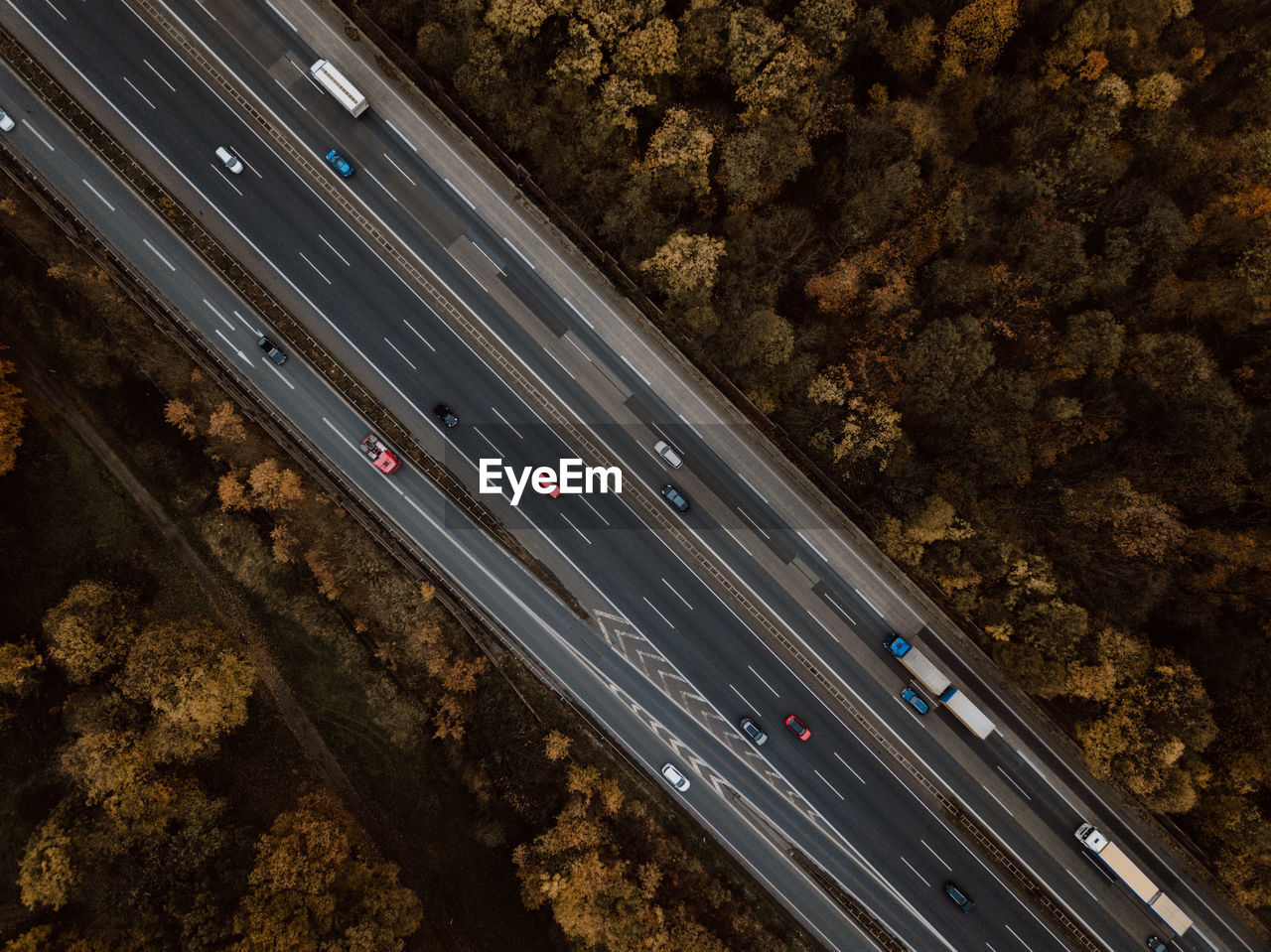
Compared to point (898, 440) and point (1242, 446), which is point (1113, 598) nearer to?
point (1242, 446)

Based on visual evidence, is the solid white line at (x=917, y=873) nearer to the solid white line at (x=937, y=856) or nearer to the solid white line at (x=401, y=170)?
the solid white line at (x=937, y=856)

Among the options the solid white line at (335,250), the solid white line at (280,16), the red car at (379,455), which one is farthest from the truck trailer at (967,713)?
the solid white line at (280,16)

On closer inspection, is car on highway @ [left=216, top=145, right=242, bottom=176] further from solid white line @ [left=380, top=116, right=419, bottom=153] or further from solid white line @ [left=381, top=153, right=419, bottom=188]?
solid white line @ [left=380, top=116, right=419, bottom=153]

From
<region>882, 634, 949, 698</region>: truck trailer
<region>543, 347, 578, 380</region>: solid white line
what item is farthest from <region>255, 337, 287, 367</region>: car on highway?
<region>882, 634, 949, 698</region>: truck trailer

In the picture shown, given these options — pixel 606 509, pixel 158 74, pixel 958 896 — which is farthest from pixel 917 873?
pixel 158 74

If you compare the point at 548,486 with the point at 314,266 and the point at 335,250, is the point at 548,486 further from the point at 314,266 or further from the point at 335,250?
the point at 314,266

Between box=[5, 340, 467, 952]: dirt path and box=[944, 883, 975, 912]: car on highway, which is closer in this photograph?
box=[5, 340, 467, 952]: dirt path
